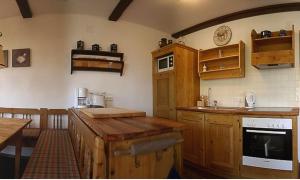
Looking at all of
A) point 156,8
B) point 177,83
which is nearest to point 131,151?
point 177,83

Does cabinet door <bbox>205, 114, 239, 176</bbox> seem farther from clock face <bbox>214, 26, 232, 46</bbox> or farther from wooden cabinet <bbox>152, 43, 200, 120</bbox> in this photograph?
clock face <bbox>214, 26, 232, 46</bbox>

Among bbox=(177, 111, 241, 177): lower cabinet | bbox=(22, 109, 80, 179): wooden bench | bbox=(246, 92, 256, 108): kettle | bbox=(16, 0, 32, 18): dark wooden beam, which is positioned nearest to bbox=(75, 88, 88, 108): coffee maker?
bbox=(22, 109, 80, 179): wooden bench

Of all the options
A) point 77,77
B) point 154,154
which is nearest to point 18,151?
point 77,77

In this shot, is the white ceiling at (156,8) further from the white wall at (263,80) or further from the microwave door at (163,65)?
the microwave door at (163,65)

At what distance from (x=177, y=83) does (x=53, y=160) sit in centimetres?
214

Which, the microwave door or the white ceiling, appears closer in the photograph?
the white ceiling

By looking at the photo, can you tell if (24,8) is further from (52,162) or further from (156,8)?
(52,162)

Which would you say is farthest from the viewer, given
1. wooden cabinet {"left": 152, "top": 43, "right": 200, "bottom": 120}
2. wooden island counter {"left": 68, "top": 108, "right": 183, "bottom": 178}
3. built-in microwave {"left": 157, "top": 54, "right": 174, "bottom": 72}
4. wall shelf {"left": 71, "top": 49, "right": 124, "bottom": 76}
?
wall shelf {"left": 71, "top": 49, "right": 124, "bottom": 76}

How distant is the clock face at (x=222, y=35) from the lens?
3.50 m

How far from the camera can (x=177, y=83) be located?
11.2 ft

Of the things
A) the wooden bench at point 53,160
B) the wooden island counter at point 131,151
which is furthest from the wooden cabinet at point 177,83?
the wooden island counter at point 131,151

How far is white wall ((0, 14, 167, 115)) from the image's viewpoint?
12.4 feet

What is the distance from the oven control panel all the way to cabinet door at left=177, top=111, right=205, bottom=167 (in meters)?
0.62

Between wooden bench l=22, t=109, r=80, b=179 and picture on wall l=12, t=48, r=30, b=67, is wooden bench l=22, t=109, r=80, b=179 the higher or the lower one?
the lower one
